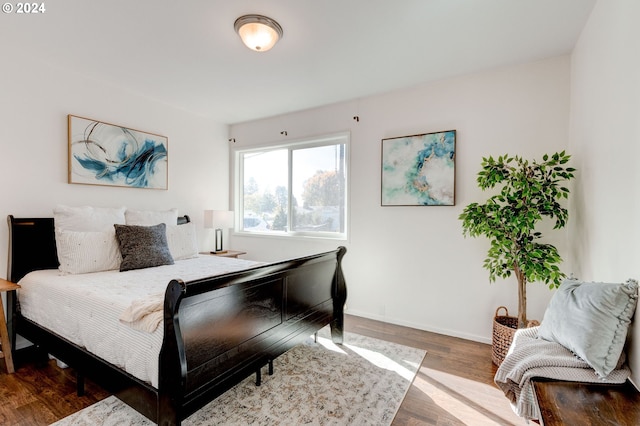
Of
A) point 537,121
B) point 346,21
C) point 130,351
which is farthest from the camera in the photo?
point 537,121

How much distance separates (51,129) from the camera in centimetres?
291

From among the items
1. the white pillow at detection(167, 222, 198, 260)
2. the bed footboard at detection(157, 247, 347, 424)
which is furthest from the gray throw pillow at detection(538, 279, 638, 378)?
the white pillow at detection(167, 222, 198, 260)

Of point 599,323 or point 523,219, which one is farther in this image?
point 523,219

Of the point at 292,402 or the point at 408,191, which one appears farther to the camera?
the point at 408,191

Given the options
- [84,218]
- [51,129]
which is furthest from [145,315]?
[51,129]

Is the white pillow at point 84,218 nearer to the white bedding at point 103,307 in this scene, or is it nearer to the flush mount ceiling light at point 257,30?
the white bedding at point 103,307

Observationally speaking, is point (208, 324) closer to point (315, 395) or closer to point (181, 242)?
point (315, 395)

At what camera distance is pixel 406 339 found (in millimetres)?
3025

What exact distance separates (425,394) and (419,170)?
205cm

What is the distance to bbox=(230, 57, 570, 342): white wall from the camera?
274cm

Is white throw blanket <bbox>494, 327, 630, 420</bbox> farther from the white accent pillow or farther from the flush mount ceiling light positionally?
the white accent pillow

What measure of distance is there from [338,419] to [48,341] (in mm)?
2113

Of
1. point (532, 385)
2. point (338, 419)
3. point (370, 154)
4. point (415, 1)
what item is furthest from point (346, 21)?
point (338, 419)

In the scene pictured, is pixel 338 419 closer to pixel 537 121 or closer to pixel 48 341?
pixel 48 341
